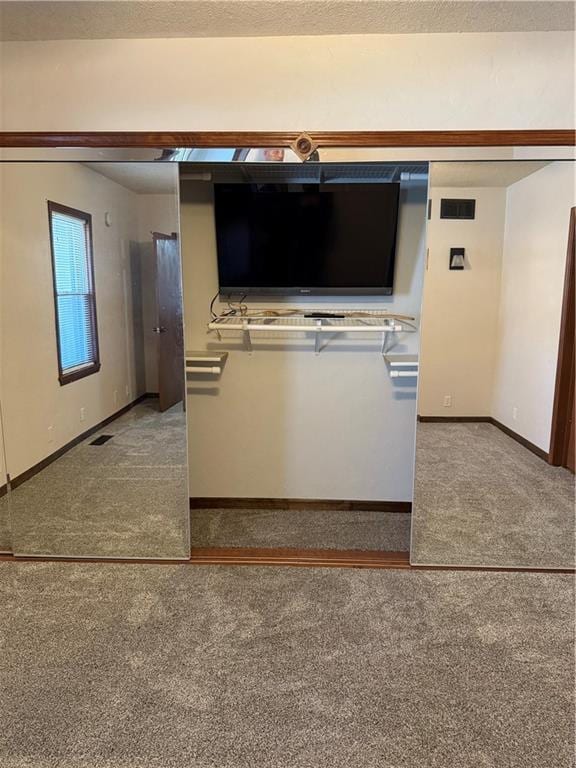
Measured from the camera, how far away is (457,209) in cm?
227

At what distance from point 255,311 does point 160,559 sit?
153 cm

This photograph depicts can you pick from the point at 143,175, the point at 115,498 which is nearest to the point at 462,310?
the point at 143,175

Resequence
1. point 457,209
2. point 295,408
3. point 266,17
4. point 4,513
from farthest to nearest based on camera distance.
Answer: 1. point 295,408
2. point 4,513
3. point 457,209
4. point 266,17

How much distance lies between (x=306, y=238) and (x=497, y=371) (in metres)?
1.32

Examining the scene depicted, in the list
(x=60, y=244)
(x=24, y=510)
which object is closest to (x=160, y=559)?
(x=24, y=510)

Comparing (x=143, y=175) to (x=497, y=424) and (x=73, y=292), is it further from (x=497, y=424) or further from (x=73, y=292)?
(x=497, y=424)

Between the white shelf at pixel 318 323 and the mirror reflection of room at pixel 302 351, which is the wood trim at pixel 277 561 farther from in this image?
the white shelf at pixel 318 323

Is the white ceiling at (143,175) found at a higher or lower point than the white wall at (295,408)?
higher

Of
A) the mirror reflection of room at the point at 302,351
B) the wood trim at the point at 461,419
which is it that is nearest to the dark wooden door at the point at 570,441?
the wood trim at the point at 461,419

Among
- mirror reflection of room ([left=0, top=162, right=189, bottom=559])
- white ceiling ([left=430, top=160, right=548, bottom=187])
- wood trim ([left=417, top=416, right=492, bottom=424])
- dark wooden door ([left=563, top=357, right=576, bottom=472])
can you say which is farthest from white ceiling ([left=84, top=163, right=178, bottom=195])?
dark wooden door ([left=563, top=357, right=576, bottom=472])

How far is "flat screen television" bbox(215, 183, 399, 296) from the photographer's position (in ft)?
8.50

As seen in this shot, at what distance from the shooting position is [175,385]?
2359 millimetres

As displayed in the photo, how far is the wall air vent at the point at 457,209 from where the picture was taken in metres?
2.25

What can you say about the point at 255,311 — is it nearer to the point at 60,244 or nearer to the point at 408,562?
the point at 60,244
